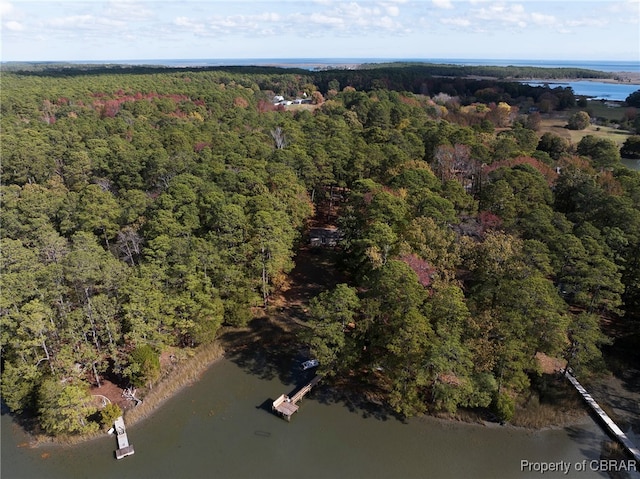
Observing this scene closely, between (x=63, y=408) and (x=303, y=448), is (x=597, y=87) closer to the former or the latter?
(x=303, y=448)

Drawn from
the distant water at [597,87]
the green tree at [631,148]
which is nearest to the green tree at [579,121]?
the green tree at [631,148]

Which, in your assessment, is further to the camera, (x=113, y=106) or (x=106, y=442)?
(x=113, y=106)

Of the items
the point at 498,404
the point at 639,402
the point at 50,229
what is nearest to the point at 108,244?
the point at 50,229

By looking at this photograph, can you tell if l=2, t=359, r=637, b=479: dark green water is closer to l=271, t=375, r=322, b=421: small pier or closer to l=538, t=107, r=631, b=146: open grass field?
l=271, t=375, r=322, b=421: small pier

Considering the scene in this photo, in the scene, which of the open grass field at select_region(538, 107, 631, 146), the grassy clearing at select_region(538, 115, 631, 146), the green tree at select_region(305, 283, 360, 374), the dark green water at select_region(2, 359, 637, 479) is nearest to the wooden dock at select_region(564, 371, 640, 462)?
the dark green water at select_region(2, 359, 637, 479)

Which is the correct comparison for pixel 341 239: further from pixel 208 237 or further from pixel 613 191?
pixel 613 191

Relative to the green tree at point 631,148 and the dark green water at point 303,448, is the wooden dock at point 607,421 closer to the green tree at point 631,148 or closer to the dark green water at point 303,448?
the dark green water at point 303,448
